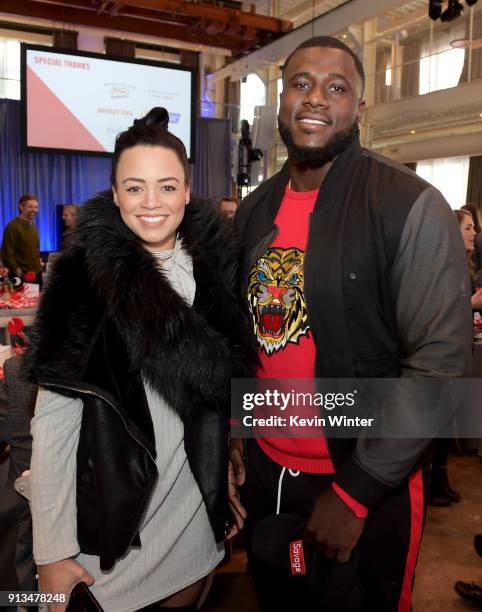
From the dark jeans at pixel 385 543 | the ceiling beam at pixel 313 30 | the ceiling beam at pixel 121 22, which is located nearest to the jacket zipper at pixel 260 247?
the dark jeans at pixel 385 543

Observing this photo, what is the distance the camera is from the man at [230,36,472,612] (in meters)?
1.14

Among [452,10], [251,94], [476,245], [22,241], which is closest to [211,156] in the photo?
[251,94]

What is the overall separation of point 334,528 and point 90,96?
851cm

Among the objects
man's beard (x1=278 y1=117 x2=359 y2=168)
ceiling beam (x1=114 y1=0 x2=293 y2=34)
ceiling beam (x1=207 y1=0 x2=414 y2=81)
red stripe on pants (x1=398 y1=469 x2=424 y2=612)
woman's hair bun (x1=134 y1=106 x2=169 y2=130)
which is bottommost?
red stripe on pants (x1=398 y1=469 x2=424 y2=612)

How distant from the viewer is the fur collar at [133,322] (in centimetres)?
118

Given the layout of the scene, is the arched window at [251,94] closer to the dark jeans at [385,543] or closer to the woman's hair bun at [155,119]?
the woman's hair bun at [155,119]

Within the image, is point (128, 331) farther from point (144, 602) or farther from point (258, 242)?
point (144, 602)

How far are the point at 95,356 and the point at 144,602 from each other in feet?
1.87

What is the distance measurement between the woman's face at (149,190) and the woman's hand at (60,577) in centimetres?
73

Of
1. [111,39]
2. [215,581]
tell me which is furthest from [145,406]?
[111,39]

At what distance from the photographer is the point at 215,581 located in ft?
8.04

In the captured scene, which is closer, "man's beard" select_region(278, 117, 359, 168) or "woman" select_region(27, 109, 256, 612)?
"woman" select_region(27, 109, 256, 612)

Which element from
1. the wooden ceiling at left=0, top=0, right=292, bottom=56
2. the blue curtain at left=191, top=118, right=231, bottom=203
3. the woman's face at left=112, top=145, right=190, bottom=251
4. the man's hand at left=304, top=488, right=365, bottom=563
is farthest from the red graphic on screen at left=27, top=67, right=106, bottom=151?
the man's hand at left=304, top=488, right=365, bottom=563

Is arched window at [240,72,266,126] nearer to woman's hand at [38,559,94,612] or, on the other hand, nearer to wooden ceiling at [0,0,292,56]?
wooden ceiling at [0,0,292,56]
